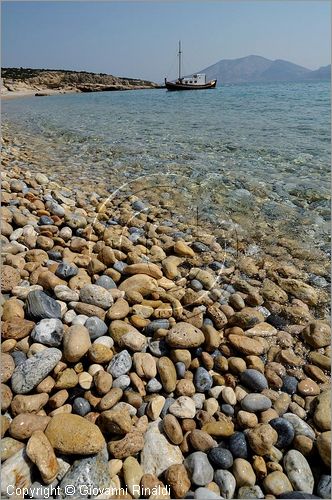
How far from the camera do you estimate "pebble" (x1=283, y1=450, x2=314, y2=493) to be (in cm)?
154

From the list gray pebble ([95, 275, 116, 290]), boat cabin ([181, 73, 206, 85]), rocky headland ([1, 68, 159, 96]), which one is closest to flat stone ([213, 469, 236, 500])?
gray pebble ([95, 275, 116, 290])

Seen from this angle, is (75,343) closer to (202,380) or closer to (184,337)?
(184,337)

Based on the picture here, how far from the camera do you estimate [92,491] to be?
1.49 m

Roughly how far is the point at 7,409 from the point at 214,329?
135 centimetres

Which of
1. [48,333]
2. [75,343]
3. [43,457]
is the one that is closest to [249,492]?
[43,457]

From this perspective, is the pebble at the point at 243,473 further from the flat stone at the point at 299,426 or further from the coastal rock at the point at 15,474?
the coastal rock at the point at 15,474

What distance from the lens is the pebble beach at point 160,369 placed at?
1.56 metres

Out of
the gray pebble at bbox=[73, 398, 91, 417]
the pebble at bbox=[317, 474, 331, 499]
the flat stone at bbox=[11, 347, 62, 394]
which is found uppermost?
the flat stone at bbox=[11, 347, 62, 394]

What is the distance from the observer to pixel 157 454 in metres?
1.65

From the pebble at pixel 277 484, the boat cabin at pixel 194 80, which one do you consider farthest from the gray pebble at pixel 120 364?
the boat cabin at pixel 194 80

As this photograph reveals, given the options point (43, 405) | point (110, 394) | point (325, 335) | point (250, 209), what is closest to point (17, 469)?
point (43, 405)

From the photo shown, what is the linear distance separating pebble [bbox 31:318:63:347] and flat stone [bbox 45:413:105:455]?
52cm

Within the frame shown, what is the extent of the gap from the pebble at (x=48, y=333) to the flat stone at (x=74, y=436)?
52 centimetres

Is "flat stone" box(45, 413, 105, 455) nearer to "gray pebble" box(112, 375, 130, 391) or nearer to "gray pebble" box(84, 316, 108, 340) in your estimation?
"gray pebble" box(112, 375, 130, 391)
